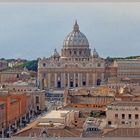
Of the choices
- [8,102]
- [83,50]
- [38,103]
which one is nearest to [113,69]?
[83,50]

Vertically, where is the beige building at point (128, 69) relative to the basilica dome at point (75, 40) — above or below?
below

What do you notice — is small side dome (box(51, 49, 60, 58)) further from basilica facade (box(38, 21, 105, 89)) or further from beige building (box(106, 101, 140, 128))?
beige building (box(106, 101, 140, 128))

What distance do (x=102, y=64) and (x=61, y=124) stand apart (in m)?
15.3

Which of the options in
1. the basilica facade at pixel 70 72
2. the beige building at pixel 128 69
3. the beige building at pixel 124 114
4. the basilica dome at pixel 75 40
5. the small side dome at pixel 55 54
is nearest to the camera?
the beige building at pixel 124 114

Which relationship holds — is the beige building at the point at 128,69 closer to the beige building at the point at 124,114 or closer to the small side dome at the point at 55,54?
the small side dome at the point at 55,54

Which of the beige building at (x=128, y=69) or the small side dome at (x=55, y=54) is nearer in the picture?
the beige building at (x=128, y=69)

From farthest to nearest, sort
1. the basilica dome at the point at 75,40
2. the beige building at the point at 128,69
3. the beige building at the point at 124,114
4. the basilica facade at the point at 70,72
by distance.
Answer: the basilica dome at the point at 75,40 < the beige building at the point at 128,69 < the basilica facade at the point at 70,72 < the beige building at the point at 124,114

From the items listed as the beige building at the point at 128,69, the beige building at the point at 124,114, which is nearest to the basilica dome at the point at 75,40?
the beige building at the point at 128,69

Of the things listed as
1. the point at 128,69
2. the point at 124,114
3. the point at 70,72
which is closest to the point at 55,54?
the point at 70,72

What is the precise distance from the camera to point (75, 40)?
24344mm

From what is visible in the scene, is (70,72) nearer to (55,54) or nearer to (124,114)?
(55,54)

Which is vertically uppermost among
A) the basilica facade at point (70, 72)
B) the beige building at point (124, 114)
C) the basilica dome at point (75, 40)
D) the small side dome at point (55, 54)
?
the basilica dome at point (75, 40)

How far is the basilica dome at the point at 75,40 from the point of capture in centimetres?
2409

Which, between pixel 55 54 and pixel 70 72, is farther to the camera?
pixel 55 54
